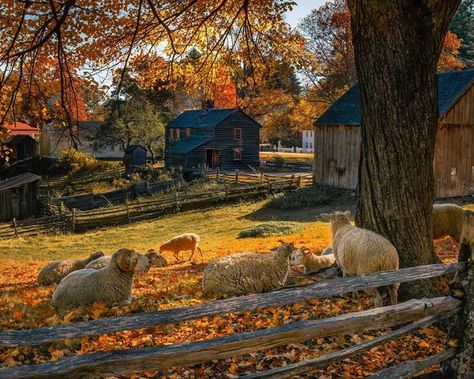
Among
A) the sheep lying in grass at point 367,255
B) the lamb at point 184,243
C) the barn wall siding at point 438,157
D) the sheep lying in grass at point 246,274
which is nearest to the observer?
the sheep lying in grass at point 367,255

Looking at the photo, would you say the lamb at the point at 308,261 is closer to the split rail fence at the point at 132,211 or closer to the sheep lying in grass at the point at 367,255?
the sheep lying in grass at the point at 367,255

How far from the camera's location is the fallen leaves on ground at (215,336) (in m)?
5.37

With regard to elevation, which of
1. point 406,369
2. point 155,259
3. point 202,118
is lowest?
point 155,259

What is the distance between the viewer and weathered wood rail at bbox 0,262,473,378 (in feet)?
11.7

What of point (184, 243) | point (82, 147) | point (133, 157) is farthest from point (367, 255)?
point (82, 147)

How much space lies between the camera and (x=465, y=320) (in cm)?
545

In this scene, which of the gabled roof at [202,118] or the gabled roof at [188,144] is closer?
the gabled roof at [188,144]

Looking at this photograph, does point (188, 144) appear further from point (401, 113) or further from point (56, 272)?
point (401, 113)

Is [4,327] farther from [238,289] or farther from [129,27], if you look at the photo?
[129,27]

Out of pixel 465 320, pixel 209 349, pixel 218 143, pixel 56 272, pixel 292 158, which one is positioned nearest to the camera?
pixel 209 349

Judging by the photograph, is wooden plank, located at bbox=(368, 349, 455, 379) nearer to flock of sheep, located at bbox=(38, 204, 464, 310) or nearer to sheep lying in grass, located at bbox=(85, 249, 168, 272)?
flock of sheep, located at bbox=(38, 204, 464, 310)

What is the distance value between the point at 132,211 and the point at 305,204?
410 inches

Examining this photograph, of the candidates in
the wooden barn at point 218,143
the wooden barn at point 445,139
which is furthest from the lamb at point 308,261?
the wooden barn at point 218,143

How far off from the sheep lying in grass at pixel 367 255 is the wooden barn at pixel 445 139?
18133 millimetres
